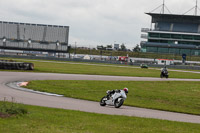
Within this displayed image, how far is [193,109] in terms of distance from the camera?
18250 mm

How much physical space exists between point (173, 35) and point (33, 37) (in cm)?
4511

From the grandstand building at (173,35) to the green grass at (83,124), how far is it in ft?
346

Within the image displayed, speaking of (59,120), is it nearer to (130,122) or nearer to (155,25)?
(130,122)

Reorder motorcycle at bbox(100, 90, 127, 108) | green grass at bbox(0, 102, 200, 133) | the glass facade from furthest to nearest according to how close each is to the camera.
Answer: the glass facade
motorcycle at bbox(100, 90, 127, 108)
green grass at bbox(0, 102, 200, 133)

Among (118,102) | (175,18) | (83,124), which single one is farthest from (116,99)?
(175,18)

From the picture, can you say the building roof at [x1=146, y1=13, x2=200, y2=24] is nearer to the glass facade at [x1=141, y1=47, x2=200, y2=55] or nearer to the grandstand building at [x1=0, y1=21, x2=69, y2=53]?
A: the glass facade at [x1=141, y1=47, x2=200, y2=55]

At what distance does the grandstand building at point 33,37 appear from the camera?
351 feet

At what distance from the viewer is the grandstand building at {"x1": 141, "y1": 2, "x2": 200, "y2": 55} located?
117m

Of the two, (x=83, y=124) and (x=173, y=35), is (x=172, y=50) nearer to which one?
(x=173, y=35)

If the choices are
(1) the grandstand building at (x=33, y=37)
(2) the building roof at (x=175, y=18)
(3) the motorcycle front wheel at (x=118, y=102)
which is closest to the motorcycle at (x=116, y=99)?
(3) the motorcycle front wheel at (x=118, y=102)

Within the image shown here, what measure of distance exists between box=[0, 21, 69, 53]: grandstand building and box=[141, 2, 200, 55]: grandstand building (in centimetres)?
2795

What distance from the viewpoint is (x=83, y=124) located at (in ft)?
Result: 34.3

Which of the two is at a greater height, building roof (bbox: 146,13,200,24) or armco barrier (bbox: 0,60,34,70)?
building roof (bbox: 146,13,200,24)

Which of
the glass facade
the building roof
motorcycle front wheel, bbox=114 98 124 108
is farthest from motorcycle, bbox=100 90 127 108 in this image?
the building roof
